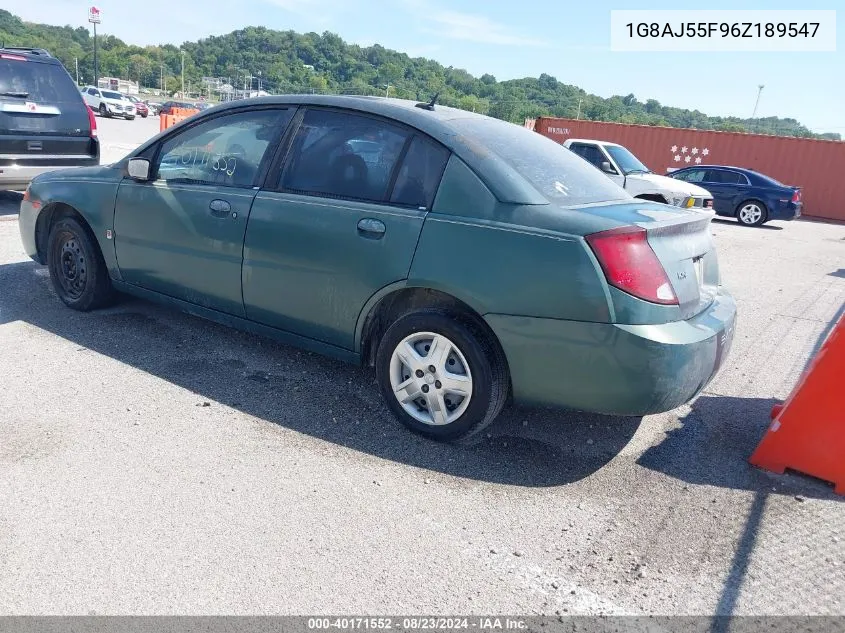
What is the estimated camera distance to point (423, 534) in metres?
2.75

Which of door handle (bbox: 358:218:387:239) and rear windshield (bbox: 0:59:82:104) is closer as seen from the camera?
door handle (bbox: 358:218:387:239)

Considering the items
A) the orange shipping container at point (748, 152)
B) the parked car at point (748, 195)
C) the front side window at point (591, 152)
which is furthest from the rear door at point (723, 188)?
the front side window at point (591, 152)

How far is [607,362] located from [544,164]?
127 centimetres

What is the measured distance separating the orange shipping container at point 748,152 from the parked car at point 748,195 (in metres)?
5.97

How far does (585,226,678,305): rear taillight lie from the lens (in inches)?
116

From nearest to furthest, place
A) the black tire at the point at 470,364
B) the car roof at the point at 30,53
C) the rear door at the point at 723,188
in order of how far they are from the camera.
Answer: the black tire at the point at 470,364 → the car roof at the point at 30,53 → the rear door at the point at 723,188

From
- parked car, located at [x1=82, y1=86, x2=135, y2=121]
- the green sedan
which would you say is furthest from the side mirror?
parked car, located at [x1=82, y1=86, x2=135, y2=121]

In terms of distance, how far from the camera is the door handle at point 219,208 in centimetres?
406

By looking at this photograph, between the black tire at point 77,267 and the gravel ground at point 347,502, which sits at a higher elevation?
the black tire at point 77,267

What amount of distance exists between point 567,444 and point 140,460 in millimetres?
2109

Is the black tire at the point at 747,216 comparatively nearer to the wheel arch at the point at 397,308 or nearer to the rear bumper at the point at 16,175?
the rear bumper at the point at 16,175

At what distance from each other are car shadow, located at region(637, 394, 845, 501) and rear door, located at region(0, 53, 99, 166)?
8.01m

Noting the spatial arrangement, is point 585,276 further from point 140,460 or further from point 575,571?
point 140,460

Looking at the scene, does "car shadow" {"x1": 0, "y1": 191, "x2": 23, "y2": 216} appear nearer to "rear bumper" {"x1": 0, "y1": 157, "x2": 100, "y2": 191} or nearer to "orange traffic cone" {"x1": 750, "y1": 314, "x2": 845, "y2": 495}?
"rear bumper" {"x1": 0, "y1": 157, "x2": 100, "y2": 191}
